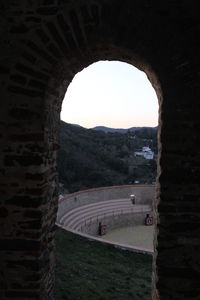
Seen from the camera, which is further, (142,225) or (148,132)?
(148,132)

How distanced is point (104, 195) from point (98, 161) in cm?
1203

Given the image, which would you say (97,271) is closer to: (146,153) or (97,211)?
(97,211)

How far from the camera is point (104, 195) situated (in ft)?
63.5

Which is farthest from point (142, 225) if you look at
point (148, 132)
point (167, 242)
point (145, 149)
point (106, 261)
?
point (148, 132)

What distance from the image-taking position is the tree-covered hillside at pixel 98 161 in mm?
27125

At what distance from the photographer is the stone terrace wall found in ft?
53.8

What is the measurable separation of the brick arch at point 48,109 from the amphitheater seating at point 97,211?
35.6 ft

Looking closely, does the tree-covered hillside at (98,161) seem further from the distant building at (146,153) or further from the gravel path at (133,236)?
the gravel path at (133,236)

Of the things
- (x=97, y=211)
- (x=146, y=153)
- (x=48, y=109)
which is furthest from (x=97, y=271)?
(x=146, y=153)

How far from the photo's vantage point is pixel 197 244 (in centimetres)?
346

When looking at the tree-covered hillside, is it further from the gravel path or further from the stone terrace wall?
the gravel path

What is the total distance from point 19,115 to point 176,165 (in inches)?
63.0

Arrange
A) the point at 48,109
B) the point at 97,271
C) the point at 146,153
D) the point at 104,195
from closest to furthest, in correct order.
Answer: the point at 48,109, the point at 97,271, the point at 104,195, the point at 146,153

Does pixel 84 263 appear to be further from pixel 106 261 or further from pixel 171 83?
pixel 171 83
